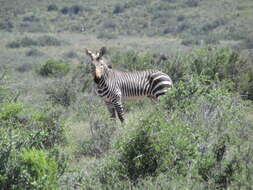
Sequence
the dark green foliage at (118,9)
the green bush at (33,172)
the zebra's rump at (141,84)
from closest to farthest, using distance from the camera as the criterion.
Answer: the green bush at (33,172)
the zebra's rump at (141,84)
the dark green foliage at (118,9)

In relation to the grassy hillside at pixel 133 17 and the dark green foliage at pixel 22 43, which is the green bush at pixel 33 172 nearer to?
the dark green foliage at pixel 22 43

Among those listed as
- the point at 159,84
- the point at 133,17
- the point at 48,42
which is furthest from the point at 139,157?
the point at 133,17

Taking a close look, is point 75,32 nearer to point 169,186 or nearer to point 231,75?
point 231,75

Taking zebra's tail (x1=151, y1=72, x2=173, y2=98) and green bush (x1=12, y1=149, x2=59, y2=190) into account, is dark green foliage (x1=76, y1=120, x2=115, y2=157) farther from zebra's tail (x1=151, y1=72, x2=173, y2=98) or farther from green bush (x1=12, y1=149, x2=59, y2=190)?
zebra's tail (x1=151, y1=72, x2=173, y2=98)

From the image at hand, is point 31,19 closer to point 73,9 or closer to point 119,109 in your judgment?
point 73,9

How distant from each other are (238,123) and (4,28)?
4208 centimetres

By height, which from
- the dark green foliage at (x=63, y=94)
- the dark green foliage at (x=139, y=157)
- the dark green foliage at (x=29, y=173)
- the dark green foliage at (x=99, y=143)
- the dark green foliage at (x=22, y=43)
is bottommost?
the dark green foliage at (x=22, y=43)

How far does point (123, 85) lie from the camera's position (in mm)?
9422

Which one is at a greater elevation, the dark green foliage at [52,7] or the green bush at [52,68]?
the green bush at [52,68]

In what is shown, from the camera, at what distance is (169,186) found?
14.7 feet

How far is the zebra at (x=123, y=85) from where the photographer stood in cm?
905

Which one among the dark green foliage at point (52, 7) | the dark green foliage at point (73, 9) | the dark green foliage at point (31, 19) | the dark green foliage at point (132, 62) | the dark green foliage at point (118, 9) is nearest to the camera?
the dark green foliage at point (132, 62)

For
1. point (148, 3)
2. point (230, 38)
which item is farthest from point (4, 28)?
point (230, 38)

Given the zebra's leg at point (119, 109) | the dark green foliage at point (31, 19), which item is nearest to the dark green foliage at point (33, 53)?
the zebra's leg at point (119, 109)
